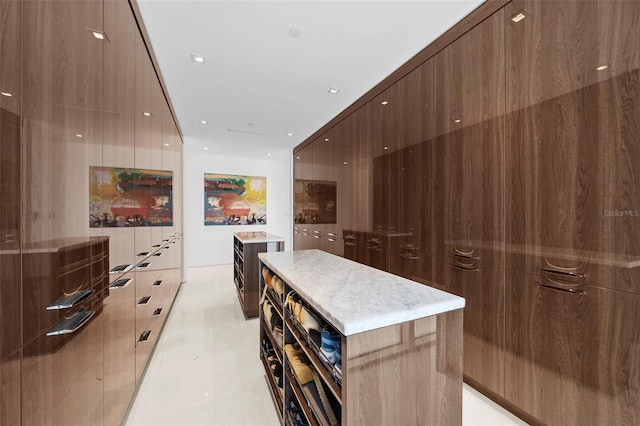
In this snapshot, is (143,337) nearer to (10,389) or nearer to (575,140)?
(10,389)

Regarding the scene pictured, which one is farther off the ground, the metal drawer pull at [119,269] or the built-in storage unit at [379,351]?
the metal drawer pull at [119,269]

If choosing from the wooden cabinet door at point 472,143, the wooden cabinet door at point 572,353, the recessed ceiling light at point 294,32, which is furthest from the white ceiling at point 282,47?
the wooden cabinet door at point 572,353

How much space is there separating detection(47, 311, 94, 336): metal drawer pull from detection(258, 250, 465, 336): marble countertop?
879 mm

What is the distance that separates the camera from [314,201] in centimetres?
470

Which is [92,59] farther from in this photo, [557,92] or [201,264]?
[201,264]

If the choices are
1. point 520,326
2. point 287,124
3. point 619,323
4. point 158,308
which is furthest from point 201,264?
point 619,323

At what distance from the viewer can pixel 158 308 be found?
2654 millimetres

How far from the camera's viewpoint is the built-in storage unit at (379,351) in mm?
857

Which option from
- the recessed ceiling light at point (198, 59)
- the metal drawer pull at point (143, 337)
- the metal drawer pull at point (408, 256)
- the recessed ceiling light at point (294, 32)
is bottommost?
the metal drawer pull at point (143, 337)

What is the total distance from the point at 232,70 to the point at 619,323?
348 centimetres

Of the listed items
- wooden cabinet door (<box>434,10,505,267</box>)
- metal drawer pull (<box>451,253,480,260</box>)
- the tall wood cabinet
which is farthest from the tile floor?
wooden cabinet door (<box>434,10,505,267</box>)

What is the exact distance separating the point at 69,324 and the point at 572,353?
246 cm

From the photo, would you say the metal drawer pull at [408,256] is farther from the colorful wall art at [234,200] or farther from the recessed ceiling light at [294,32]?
the colorful wall art at [234,200]

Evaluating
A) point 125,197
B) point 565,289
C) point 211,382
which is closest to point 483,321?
point 565,289
